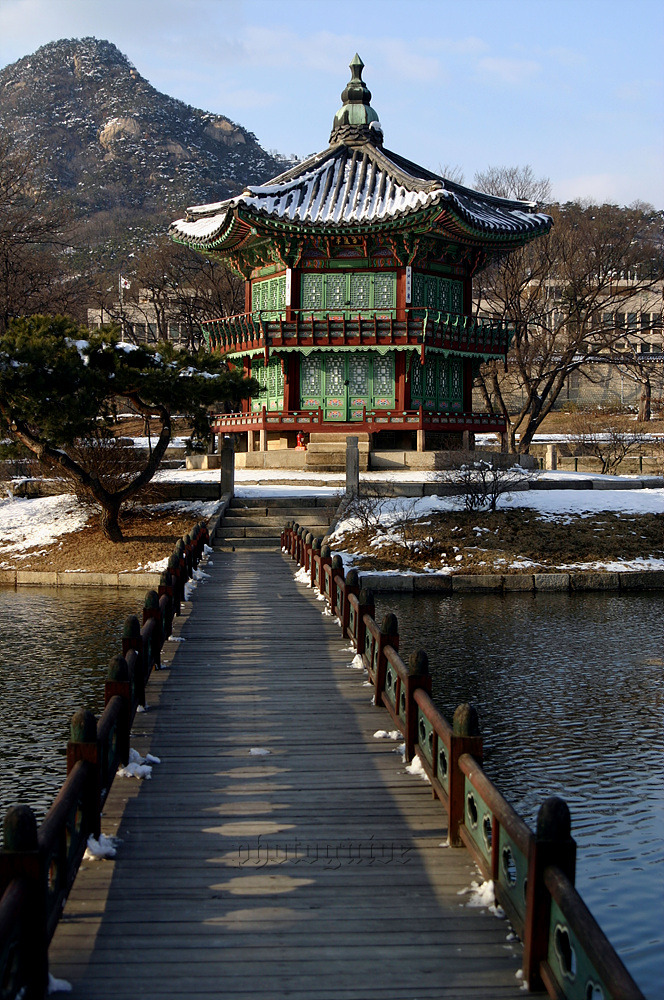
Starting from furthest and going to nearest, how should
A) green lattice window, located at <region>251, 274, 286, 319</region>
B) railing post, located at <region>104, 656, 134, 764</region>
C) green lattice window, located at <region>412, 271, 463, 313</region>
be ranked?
green lattice window, located at <region>251, 274, 286, 319</region> < green lattice window, located at <region>412, 271, 463, 313</region> < railing post, located at <region>104, 656, 134, 764</region>

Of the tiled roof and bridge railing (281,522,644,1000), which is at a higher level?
the tiled roof

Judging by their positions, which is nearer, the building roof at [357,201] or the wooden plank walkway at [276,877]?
the wooden plank walkway at [276,877]

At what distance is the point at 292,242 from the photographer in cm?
3438

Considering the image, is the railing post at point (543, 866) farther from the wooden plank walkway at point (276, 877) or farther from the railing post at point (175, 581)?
the railing post at point (175, 581)

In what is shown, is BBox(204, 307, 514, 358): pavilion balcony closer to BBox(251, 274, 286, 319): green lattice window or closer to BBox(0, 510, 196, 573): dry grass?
BBox(251, 274, 286, 319): green lattice window

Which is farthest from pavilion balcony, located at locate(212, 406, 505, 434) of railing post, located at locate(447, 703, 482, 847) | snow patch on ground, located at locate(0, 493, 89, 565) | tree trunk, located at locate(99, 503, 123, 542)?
railing post, located at locate(447, 703, 482, 847)

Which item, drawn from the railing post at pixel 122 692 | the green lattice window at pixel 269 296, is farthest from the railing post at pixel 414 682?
the green lattice window at pixel 269 296

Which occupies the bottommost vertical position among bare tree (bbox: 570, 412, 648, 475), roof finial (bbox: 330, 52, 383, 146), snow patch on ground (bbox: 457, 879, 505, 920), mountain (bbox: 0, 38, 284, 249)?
snow patch on ground (bbox: 457, 879, 505, 920)

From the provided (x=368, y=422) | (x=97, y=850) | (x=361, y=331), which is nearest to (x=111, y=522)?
(x=368, y=422)

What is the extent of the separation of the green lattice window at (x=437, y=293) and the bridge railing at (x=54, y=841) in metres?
28.1

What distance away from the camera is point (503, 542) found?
2323cm

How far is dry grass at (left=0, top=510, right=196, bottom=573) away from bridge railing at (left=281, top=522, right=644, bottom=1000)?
15.4 meters

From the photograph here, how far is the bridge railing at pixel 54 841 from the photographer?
13.6 ft

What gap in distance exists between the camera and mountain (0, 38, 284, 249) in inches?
5842
